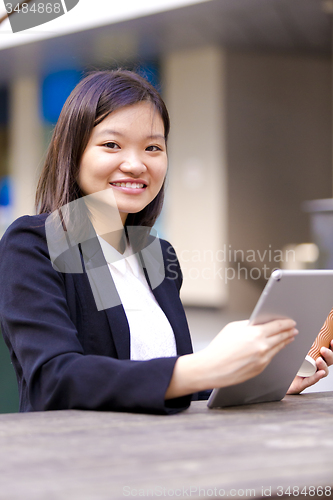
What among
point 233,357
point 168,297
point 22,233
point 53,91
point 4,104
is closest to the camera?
point 233,357

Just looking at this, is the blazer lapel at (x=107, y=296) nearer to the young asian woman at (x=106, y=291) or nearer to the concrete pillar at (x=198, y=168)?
the young asian woman at (x=106, y=291)

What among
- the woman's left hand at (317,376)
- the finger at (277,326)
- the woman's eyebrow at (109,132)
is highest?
the woman's eyebrow at (109,132)

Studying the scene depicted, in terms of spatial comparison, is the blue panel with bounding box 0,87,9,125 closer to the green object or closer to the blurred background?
the blurred background

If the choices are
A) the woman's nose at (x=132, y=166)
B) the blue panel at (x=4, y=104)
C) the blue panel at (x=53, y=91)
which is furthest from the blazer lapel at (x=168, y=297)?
the blue panel at (x=4, y=104)

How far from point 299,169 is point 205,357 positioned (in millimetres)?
8002

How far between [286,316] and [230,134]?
7.36 m

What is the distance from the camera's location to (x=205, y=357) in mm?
907

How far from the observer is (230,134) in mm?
7996

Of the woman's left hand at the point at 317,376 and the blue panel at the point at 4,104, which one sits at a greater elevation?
the blue panel at the point at 4,104

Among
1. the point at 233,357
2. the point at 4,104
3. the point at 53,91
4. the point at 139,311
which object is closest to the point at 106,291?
the point at 139,311

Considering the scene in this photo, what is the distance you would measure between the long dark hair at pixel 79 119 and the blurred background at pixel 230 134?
5.74m

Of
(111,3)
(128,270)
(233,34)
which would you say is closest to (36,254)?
(128,270)

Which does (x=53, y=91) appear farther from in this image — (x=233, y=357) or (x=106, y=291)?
(x=233, y=357)

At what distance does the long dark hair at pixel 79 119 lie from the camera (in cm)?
123
